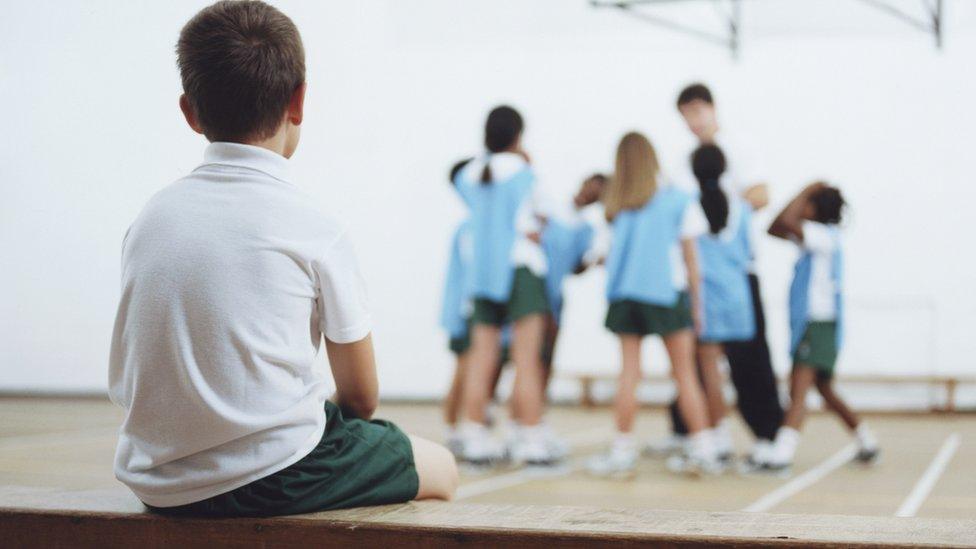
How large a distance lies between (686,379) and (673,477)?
0.41 metres

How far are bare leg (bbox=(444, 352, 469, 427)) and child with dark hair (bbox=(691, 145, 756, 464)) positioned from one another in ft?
3.63

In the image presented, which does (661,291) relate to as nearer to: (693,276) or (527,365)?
(693,276)

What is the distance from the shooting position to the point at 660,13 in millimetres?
9195

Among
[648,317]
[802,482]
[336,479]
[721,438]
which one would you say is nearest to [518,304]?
[648,317]

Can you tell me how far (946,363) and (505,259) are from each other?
567 centimetres

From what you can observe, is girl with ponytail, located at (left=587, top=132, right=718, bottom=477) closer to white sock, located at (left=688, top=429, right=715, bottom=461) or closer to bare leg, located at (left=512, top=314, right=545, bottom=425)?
white sock, located at (left=688, top=429, right=715, bottom=461)

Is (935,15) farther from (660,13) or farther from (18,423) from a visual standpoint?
(18,423)

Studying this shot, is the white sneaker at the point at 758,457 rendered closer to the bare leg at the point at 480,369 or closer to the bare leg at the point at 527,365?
the bare leg at the point at 527,365

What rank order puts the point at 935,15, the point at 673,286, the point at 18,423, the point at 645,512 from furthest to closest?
the point at 935,15, the point at 18,423, the point at 673,286, the point at 645,512

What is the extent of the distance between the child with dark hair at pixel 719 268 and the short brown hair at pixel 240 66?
3588mm

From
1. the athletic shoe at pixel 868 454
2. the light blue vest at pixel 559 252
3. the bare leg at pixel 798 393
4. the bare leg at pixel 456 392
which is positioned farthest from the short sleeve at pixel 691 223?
the athletic shoe at pixel 868 454

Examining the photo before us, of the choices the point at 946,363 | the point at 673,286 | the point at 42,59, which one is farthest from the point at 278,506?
the point at 946,363

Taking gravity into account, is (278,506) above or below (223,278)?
below

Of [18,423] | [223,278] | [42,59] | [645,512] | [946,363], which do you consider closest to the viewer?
[223,278]
